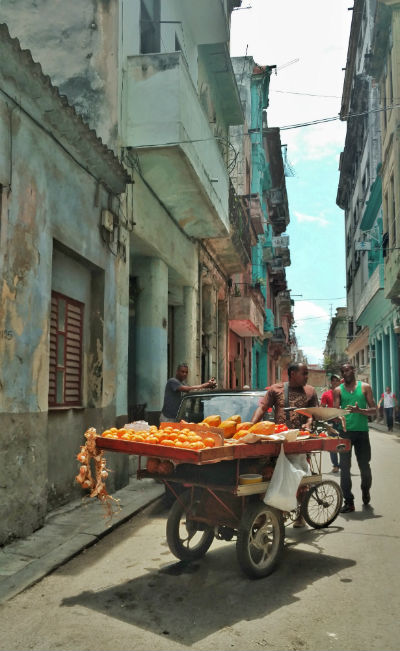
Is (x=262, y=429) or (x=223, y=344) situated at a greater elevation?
(x=223, y=344)

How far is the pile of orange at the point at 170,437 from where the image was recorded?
451 cm

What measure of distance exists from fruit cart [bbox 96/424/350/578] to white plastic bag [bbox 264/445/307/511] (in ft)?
0.29

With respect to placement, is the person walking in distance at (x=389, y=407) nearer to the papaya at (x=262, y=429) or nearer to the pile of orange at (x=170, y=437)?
the papaya at (x=262, y=429)

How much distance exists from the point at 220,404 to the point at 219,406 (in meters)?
0.03

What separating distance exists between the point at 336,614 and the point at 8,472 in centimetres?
333

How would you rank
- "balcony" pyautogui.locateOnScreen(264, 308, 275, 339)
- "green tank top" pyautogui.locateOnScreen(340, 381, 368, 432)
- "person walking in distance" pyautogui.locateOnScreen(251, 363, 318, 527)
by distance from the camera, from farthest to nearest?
1. "balcony" pyautogui.locateOnScreen(264, 308, 275, 339)
2. "green tank top" pyautogui.locateOnScreen(340, 381, 368, 432)
3. "person walking in distance" pyautogui.locateOnScreen(251, 363, 318, 527)

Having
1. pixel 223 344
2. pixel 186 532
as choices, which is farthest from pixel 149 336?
pixel 223 344

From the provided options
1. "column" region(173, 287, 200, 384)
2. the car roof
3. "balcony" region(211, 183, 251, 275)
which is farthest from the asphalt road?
"balcony" region(211, 183, 251, 275)

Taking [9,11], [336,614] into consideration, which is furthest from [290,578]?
[9,11]

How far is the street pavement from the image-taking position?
4812mm

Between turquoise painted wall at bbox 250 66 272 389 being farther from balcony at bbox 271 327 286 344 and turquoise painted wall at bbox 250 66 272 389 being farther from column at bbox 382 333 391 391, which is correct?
column at bbox 382 333 391 391

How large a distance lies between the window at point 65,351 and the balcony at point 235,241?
8.72 m

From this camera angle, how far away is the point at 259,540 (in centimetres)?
491

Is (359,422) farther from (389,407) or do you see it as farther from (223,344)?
(389,407)
